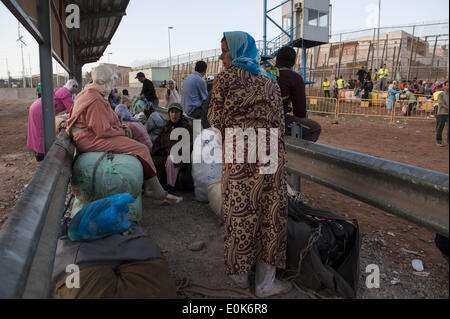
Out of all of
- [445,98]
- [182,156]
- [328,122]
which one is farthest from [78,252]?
[328,122]

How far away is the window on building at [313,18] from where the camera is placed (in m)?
20.9

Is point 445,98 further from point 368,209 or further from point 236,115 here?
point 236,115

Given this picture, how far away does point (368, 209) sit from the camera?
4.10 m

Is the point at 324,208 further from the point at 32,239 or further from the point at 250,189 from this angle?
the point at 32,239

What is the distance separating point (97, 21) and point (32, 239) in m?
9.76

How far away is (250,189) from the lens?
2.43 m

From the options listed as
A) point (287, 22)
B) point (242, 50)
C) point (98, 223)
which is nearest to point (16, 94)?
point (287, 22)

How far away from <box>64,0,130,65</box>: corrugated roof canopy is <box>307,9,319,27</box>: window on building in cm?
1269

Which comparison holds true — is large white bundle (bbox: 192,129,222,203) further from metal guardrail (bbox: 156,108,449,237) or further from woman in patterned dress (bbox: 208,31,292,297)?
woman in patterned dress (bbox: 208,31,292,297)

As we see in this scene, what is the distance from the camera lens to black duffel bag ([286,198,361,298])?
89.3 inches

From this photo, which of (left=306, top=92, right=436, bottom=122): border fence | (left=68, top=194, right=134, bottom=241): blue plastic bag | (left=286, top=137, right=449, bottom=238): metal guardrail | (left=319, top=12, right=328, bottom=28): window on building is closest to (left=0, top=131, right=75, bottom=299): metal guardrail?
(left=68, top=194, right=134, bottom=241): blue plastic bag

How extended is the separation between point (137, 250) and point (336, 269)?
1.36 metres

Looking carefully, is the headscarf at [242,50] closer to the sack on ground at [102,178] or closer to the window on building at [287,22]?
the sack on ground at [102,178]
